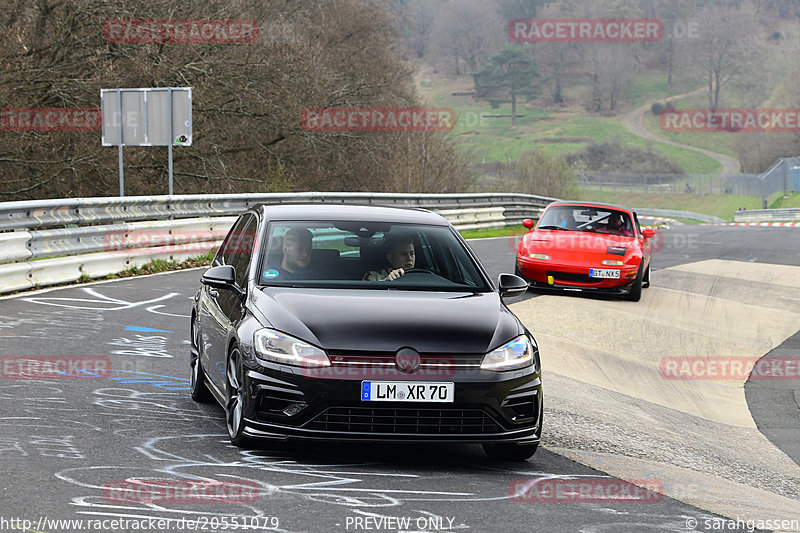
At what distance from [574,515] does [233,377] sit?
2.25 metres

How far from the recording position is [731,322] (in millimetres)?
15984

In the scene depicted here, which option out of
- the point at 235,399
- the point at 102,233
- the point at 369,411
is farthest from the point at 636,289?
the point at 369,411

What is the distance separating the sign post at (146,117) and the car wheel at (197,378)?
1455 cm

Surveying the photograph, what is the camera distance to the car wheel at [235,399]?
6309 mm

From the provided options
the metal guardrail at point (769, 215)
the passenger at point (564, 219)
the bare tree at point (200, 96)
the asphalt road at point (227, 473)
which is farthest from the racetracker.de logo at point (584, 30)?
the asphalt road at point (227, 473)

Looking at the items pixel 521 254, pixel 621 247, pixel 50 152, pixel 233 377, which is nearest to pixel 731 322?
pixel 621 247

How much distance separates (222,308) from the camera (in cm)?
733

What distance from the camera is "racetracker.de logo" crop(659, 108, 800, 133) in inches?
4606

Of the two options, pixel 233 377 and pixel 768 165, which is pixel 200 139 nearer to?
pixel 233 377

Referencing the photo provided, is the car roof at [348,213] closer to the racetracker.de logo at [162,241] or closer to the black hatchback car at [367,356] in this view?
the black hatchback car at [367,356]

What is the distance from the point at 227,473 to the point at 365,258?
6.55ft

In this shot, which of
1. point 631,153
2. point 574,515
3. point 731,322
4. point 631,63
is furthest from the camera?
point 631,63

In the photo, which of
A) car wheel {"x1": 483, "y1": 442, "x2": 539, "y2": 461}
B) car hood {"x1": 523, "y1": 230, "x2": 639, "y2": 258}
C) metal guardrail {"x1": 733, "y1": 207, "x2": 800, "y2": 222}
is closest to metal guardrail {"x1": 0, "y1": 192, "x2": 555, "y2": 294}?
car hood {"x1": 523, "y1": 230, "x2": 639, "y2": 258}

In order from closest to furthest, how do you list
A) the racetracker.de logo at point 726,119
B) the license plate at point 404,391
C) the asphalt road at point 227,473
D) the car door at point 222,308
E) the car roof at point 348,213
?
the asphalt road at point 227,473
the license plate at point 404,391
the car door at point 222,308
the car roof at point 348,213
the racetracker.de logo at point 726,119
